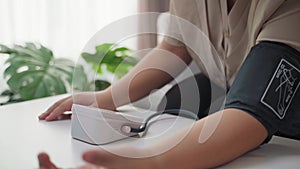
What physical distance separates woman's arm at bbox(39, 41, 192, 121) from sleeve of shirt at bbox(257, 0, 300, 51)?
11.3 inches

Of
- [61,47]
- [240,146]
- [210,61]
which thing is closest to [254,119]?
[240,146]

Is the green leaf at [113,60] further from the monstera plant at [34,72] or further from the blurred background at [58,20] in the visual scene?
the blurred background at [58,20]

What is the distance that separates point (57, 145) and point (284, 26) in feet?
1.27

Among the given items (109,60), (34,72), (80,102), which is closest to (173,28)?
(80,102)

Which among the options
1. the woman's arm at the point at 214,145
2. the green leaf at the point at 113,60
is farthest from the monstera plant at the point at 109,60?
the woman's arm at the point at 214,145

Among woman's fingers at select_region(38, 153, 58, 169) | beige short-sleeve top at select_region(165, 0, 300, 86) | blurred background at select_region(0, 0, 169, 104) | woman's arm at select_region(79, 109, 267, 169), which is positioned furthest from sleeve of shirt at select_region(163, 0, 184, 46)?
blurred background at select_region(0, 0, 169, 104)

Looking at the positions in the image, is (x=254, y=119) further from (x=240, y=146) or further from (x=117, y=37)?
(x=117, y=37)

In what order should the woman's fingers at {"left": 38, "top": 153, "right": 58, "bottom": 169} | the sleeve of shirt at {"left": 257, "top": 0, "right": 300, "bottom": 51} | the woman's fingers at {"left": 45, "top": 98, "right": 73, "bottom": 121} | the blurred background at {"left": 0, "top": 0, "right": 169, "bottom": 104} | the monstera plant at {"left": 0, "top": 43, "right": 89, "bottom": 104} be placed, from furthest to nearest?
the blurred background at {"left": 0, "top": 0, "right": 169, "bottom": 104} < the monstera plant at {"left": 0, "top": 43, "right": 89, "bottom": 104} < the woman's fingers at {"left": 45, "top": 98, "right": 73, "bottom": 121} < the sleeve of shirt at {"left": 257, "top": 0, "right": 300, "bottom": 51} < the woman's fingers at {"left": 38, "top": 153, "right": 58, "bottom": 169}

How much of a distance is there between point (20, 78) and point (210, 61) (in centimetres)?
86

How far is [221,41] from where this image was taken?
83 cm

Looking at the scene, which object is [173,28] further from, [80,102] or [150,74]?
[80,102]

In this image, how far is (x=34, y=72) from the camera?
5.20 ft

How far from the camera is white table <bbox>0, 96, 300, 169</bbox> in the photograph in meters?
0.65

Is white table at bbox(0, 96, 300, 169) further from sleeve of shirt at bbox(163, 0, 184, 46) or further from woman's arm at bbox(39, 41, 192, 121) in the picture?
sleeve of shirt at bbox(163, 0, 184, 46)
